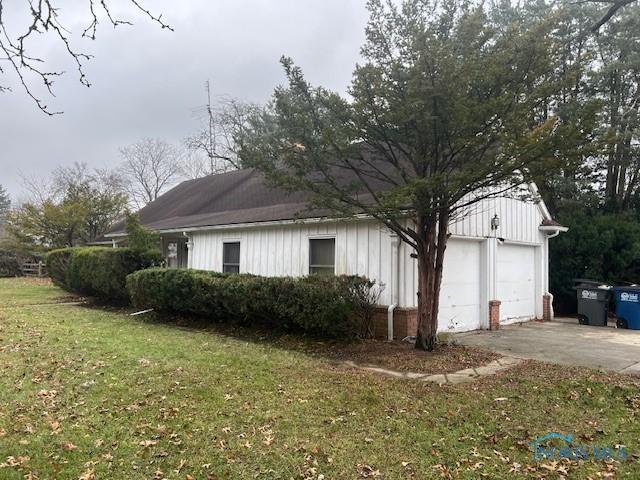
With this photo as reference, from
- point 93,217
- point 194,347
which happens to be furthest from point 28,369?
point 93,217

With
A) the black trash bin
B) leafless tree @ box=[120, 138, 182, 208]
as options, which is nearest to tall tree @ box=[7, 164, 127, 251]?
leafless tree @ box=[120, 138, 182, 208]

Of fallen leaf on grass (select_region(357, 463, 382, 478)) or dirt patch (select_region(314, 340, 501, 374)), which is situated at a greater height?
dirt patch (select_region(314, 340, 501, 374))

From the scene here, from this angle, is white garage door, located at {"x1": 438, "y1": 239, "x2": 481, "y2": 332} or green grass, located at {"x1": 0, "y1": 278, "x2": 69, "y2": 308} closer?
→ white garage door, located at {"x1": 438, "y1": 239, "x2": 481, "y2": 332}

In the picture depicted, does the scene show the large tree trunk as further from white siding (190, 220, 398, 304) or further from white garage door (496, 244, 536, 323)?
white garage door (496, 244, 536, 323)

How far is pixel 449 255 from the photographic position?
10492mm

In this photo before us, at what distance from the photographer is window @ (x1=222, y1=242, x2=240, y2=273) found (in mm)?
13555

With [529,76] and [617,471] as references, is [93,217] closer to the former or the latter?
[529,76]

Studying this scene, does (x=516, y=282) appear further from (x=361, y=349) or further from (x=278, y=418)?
(x=278, y=418)

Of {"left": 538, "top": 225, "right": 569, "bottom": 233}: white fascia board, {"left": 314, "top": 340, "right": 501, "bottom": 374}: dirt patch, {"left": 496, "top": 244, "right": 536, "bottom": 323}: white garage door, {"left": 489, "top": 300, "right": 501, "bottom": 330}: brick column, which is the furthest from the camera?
{"left": 538, "top": 225, "right": 569, "bottom": 233}: white fascia board

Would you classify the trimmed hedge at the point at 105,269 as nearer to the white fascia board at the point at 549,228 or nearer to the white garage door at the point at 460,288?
the white garage door at the point at 460,288

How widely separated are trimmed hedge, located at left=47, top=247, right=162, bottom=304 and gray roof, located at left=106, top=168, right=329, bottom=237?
71.1 inches

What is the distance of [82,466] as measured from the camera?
3840 mm

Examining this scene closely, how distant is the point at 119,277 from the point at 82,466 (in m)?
10.9

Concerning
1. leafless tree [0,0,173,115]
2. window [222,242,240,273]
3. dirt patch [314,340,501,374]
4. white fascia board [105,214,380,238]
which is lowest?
dirt patch [314,340,501,374]
